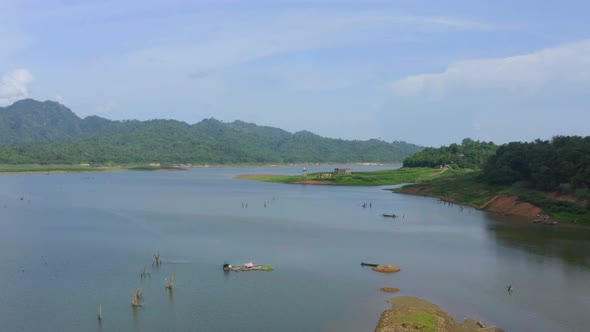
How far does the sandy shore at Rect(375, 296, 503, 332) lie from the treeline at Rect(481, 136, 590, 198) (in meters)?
56.5

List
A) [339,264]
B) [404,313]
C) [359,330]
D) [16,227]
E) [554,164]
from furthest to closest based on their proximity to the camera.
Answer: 1. [554,164]
2. [16,227]
3. [339,264]
4. [404,313]
5. [359,330]

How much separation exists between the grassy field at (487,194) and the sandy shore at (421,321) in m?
52.9

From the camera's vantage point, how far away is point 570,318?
117 feet

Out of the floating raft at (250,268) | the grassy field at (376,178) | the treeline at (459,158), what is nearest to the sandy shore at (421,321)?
the floating raft at (250,268)

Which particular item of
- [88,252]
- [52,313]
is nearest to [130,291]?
[52,313]

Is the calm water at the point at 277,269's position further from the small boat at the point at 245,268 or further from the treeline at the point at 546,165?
the treeline at the point at 546,165

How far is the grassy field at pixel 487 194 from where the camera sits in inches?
3165

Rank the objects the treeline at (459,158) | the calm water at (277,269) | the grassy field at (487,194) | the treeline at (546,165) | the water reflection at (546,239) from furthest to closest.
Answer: the treeline at (459,158), the treeline at (546,165), the grassy field at (487,194), the water reflection at (546,239), the calm water at (277,269)

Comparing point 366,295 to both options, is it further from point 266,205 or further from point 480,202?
point 480,202

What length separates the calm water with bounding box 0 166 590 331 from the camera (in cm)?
3522

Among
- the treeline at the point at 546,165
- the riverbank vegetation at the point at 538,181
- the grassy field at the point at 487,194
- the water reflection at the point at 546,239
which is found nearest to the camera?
the water reflection at the point at 546,239

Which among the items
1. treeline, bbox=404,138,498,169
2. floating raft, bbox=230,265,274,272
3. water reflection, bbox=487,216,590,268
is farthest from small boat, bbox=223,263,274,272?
treeline, bbox=404,138,498,169

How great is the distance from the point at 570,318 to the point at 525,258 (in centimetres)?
1921

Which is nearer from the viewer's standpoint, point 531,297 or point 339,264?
point 531,297
